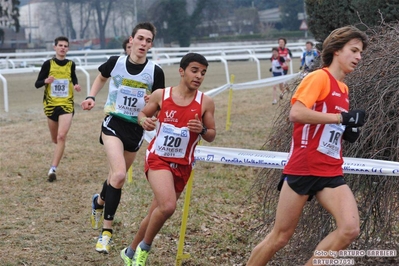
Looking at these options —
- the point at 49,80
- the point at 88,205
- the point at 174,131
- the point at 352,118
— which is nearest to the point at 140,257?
the point at 174,131

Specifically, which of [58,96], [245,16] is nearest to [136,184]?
[58,96]

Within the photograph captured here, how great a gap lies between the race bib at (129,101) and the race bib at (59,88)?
3.76m

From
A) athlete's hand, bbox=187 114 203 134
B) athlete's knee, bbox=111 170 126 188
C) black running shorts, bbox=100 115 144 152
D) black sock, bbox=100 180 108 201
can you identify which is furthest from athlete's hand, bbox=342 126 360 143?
black sock, bbox=100 180 108 201

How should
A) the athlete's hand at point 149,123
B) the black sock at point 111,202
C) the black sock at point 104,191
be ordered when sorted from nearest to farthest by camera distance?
1. the athlete's hand at point 149,123
2. the black sock at point 111,202
3. the black sock at point 104,191

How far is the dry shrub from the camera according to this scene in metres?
5.74

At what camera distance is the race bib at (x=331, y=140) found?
197 inches

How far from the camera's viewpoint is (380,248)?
20.4 ft

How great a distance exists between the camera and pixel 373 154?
581 centimetres

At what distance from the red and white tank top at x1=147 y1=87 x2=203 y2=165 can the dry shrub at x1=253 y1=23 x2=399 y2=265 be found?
93cm

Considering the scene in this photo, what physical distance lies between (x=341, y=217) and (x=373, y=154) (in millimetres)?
1155

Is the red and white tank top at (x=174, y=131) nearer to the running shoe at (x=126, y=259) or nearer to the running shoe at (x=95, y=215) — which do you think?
the running shoe at (x=126, y=259)

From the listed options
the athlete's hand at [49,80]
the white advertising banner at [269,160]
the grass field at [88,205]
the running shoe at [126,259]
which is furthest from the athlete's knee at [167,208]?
the athlete's hand at [49,80]

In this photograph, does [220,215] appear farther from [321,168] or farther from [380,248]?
[321,168]

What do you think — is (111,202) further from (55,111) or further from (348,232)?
(55,111)
